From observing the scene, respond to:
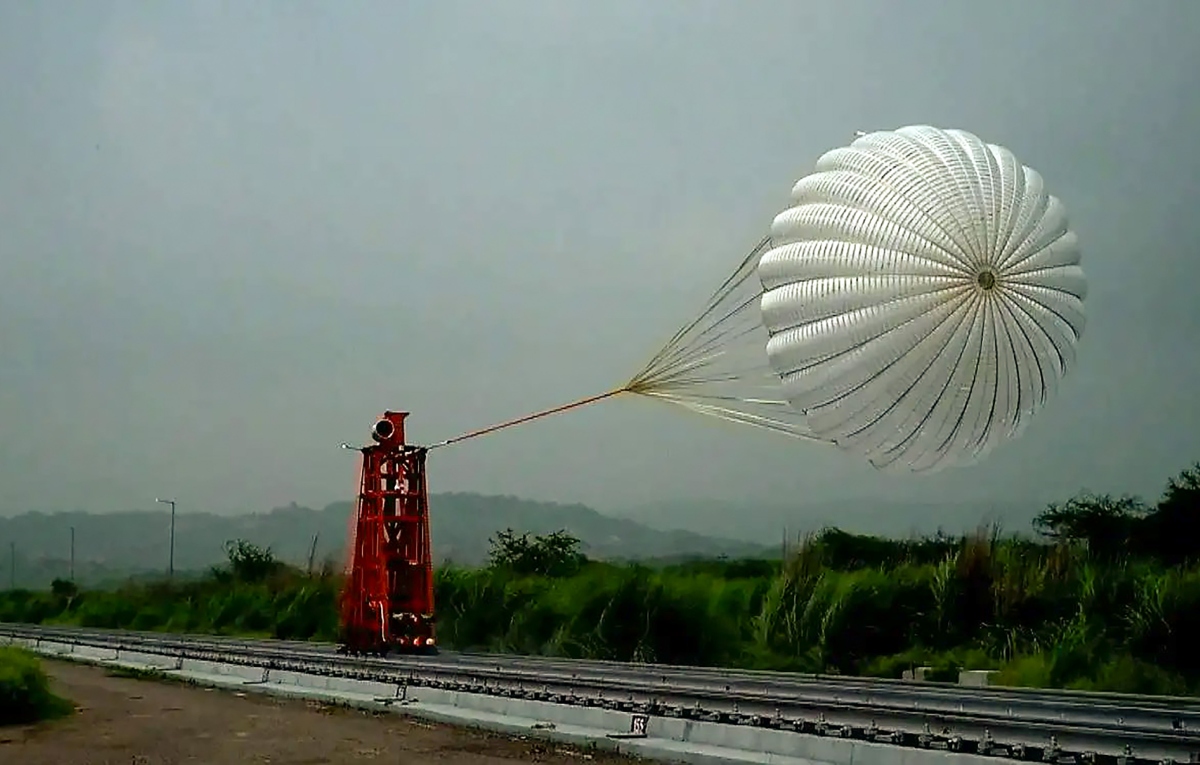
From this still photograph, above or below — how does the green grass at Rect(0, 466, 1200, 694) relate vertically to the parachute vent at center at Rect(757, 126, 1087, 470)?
below

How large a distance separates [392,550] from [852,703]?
1250 centimetres

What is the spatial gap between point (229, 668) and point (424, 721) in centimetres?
1010

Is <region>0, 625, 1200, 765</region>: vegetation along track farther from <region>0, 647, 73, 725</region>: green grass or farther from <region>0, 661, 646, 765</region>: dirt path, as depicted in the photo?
<region>0, 647, 73, 725</region>: green grass

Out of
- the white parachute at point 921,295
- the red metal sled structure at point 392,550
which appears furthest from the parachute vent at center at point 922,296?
the red metal sled structure at point 392,550

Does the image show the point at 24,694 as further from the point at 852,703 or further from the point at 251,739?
the point at 852,703

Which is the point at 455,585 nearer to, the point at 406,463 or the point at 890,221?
the point at 406,463

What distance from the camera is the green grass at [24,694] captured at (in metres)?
20.6

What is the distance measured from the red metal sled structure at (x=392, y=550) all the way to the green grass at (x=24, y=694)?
6.48 m

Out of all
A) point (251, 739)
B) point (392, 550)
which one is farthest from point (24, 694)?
point (392, 550)

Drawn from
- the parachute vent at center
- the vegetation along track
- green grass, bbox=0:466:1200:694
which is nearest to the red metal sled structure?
the vegetation along track

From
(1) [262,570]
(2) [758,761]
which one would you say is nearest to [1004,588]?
(2) [758,761]

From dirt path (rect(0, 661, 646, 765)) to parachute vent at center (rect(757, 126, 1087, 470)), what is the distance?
5649 mm

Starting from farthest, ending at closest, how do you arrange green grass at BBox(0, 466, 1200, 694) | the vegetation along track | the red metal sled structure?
1. the red metal sled structure
2. green grass at BBox(0, 466, 1200, 694)
3. the vegetation along track

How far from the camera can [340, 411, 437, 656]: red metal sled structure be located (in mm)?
27000
